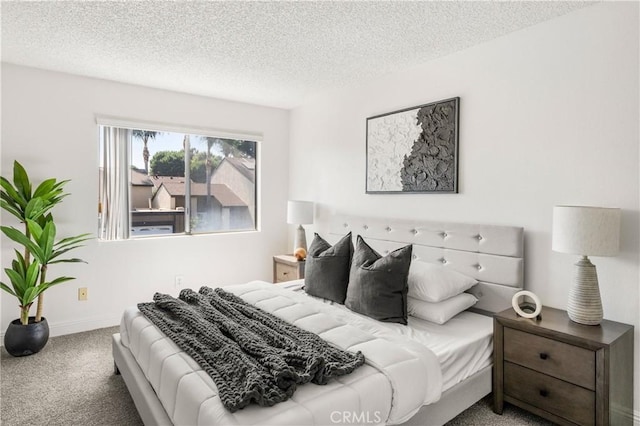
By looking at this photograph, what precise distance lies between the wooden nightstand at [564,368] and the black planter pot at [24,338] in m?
3.44

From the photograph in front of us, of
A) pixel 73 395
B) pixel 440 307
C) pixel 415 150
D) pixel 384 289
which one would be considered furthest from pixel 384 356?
pixel 73 395

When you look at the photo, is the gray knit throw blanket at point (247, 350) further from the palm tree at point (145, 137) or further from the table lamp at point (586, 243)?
the palm tree at point (145, 137)

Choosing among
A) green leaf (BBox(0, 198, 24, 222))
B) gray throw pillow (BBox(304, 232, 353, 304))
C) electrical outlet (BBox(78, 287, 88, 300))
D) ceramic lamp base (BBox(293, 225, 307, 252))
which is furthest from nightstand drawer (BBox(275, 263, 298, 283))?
green leaf (BBox(0, 198, 24, 222))

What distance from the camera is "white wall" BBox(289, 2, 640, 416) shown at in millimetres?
2111

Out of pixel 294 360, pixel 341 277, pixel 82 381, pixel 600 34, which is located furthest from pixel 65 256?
pixel 600 34

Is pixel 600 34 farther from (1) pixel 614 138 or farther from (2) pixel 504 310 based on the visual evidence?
(2) pixel 504 310

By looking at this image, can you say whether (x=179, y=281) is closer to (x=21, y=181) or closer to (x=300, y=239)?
(x=300, y=239)

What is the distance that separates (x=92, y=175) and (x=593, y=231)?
4058 mm

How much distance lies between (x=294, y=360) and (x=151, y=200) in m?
3.14

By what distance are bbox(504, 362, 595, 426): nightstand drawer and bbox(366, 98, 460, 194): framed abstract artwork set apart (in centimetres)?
136

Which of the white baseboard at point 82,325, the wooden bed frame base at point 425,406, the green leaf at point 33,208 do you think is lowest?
the white baseboard at point 82,325

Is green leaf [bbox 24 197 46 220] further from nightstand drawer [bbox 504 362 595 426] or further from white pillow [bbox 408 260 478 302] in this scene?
nightstand drawer [bbox 504 362 595 426]

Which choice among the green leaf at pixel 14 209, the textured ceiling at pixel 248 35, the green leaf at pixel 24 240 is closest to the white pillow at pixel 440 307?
the textured ceiling at pixel 248 35

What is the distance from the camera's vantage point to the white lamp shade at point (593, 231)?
1.95 metres
